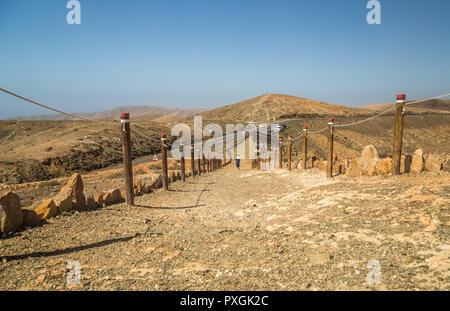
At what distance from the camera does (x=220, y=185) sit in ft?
44.9

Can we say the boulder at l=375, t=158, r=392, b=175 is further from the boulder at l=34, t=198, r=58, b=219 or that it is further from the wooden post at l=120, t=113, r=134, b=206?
the boulder at l=34, t=198, r=58, b=219

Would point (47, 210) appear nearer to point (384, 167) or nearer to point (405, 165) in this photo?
point (384, 167)

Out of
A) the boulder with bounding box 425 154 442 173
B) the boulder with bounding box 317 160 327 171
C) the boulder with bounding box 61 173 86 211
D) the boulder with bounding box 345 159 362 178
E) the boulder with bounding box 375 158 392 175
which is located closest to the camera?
the boulder with bounding box 61 173 86 211

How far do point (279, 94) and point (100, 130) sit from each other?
2635 inches

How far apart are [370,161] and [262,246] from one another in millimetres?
6044

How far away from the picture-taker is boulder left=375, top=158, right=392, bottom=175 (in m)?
8.67

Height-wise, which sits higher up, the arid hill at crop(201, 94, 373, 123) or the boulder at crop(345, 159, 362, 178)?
the arid hill at crop(201, 94, 373, 123)

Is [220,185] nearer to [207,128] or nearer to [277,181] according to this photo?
[277,181]

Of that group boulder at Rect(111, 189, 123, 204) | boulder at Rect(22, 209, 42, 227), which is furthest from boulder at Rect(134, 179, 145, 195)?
boulder at Rect(22, 209, 42, 227)

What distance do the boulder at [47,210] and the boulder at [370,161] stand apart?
30.8 ft

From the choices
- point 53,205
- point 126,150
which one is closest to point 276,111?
point 126,150

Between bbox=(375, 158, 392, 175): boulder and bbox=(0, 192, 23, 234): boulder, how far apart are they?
9.92 metres

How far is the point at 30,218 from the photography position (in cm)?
616
